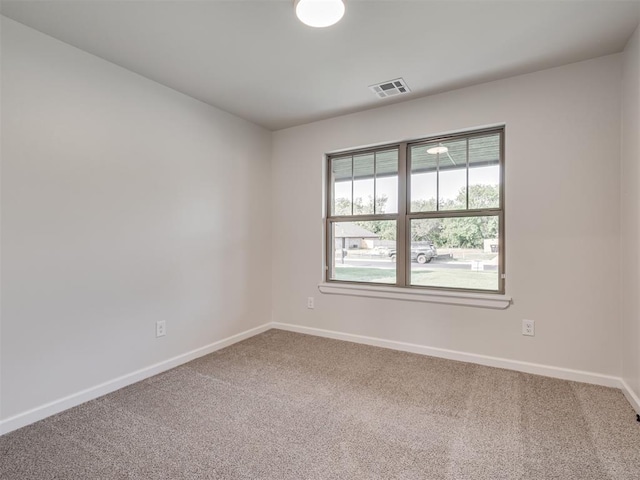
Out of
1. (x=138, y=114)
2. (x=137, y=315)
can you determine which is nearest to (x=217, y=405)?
(x=137, y=315)

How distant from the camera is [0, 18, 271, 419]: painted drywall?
198cm

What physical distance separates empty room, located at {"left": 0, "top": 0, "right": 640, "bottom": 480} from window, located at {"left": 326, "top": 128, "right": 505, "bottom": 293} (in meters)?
0.02

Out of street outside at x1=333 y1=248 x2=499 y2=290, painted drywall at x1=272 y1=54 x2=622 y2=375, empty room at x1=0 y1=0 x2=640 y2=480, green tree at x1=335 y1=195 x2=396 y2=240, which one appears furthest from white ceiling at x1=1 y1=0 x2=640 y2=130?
street outside at x1=333 y1=248 x2=499 y2=290

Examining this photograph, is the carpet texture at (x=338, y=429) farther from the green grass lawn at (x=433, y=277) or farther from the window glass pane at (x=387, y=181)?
the window glass pane at (x=387, y=181)

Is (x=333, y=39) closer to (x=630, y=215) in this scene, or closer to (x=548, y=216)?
(x=548, y=216)

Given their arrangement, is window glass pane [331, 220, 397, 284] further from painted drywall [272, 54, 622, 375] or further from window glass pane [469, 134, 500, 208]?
window glass pane [469, 134, 500, 208]

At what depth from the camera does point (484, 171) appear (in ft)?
9.67

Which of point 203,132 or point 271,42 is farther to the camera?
point 203,132

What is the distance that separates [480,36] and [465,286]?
1.99 m

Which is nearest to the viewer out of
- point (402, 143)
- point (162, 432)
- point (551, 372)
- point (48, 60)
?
point (162, 432)

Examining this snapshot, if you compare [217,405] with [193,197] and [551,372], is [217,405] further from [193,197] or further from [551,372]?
[551,372]

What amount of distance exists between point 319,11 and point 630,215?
239cm

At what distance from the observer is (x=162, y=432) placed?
189cm

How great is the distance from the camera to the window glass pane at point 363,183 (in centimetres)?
355
